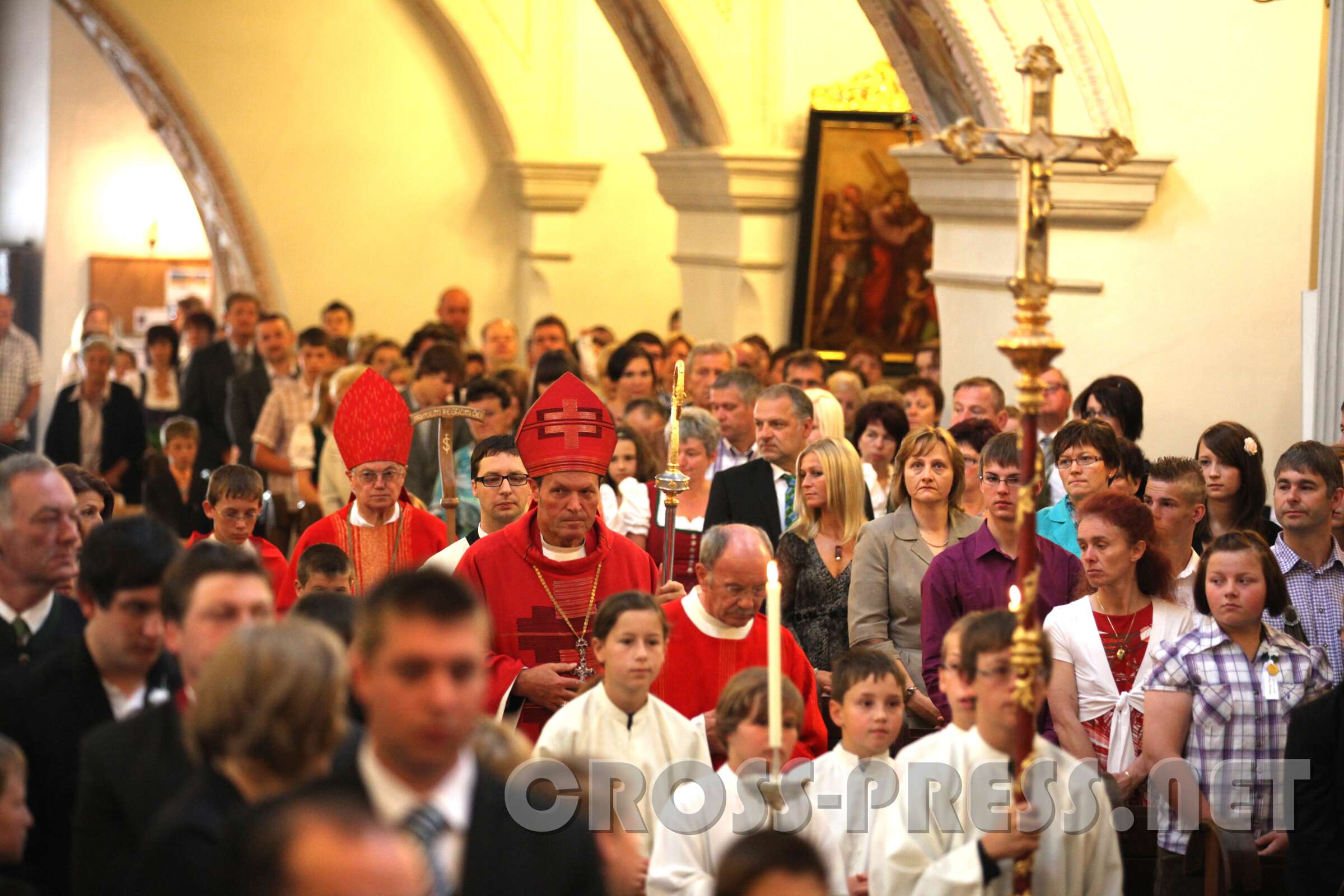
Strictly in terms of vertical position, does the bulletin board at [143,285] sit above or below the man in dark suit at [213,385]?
above

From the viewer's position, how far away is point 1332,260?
7277 millimetres

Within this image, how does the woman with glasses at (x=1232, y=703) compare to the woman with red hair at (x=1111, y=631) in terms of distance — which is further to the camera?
the woman with red hair at (x=1111, y=631)

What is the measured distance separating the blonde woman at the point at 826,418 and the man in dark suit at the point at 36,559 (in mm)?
3993

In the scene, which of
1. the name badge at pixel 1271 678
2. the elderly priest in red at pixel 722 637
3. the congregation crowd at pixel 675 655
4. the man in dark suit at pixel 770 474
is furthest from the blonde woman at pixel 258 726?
the man in dark suit at pixel 770 474

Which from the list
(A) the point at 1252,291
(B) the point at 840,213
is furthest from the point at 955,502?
(B) the point at 840,213

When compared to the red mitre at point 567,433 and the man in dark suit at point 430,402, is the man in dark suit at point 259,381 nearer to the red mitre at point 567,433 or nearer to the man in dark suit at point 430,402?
the man in dark suit at point 430,402

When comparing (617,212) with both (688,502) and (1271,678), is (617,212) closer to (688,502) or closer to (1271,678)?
(688,502)

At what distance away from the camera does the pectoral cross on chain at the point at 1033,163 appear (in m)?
3.51

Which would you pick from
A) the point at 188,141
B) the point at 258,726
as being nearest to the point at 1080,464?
the point at 258,726

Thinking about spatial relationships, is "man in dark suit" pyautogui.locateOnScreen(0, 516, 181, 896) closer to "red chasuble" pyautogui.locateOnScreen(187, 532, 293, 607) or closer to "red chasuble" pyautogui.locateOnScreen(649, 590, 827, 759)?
"red chasuble" pyautogui.locateOnScreen(649, 590, 827, 759)

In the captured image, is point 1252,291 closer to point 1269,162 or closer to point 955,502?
point 1269,162

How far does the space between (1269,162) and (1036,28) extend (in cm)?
131

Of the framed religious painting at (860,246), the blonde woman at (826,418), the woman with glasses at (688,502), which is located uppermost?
the framed religious painting at (860,246)

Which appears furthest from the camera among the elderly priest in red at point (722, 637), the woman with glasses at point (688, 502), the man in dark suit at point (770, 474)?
the woman with glasses at point (688, 502)
